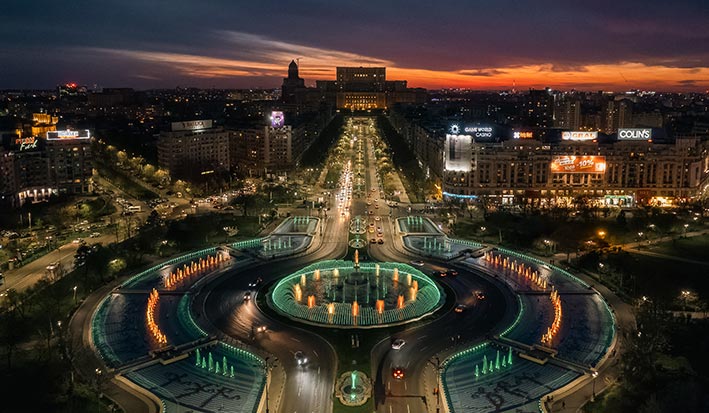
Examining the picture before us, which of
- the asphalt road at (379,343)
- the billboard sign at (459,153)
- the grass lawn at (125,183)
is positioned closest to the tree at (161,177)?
the grass lawn at (125,183)

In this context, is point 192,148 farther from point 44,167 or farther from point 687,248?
point 687,248

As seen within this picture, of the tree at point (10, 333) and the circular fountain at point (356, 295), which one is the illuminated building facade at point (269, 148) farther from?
the tree at point (10, 333)

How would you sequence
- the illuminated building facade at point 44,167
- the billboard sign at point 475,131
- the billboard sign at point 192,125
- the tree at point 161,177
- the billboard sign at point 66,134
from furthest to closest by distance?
the billboard sign at point 192,125
the tree at point 161,177
the billboard sign at point 475,131
the billboard sign at point 66,134
the illuminated building facade at point 44,167

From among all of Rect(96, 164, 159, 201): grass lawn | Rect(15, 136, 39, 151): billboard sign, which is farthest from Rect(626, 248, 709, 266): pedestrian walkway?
Rect(15, 136, 39, 151): billboard sign

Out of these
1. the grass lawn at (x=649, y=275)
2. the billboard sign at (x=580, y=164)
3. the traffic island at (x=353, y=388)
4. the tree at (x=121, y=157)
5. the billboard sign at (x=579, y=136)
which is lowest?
the traffic island at (x=353, y=388)

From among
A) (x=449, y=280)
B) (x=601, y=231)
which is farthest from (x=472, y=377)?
(x=601, y=231)
